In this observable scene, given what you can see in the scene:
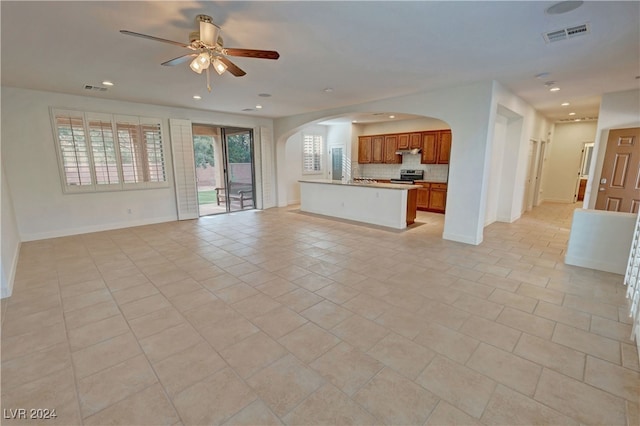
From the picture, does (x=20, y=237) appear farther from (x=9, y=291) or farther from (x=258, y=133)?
(x=258, y=133)

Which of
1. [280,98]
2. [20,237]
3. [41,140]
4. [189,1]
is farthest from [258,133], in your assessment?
[189,1]

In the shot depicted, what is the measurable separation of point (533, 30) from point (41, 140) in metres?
7.11

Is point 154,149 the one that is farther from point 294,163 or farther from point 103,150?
point 294,163

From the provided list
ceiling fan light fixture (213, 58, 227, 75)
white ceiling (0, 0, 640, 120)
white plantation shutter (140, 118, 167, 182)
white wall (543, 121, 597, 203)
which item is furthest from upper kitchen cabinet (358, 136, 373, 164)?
ceiling fan light fixture (213, 58, 227, 75)

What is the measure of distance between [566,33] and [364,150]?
6435mm

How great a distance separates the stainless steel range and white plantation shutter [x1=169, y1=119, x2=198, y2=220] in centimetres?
552

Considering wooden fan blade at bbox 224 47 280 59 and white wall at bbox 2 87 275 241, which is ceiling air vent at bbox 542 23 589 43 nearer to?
wooden fan blade at bbox 224 47 280 59

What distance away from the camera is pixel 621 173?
5.00m

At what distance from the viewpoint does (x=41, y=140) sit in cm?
477

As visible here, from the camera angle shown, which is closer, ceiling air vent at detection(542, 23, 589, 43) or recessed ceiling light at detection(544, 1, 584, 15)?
recessed ceiling light at detection(544, 1, 584, 15)

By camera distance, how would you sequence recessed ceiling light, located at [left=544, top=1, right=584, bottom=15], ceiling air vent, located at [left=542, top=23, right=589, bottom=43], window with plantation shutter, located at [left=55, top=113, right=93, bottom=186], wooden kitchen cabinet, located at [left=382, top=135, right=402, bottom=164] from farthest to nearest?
wooden kitchen cabinet, located at [left=382, top=135, right=402, bottom=164] → window with plantation shutter, located at [left=55, top=113, right=93, bottom=186] → ceiling air vent, located at [left=542, top=23, right=589, bottom=43] → recessed ceiling light, located at [left=544, top=1, right=584, bottom=15]

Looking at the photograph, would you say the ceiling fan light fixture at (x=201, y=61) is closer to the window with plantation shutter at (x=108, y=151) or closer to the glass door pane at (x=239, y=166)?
the window with plantation shutter at (x=108, y=151)

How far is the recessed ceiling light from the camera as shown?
2070mm

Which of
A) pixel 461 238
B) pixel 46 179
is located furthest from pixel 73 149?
pixel 461 238
